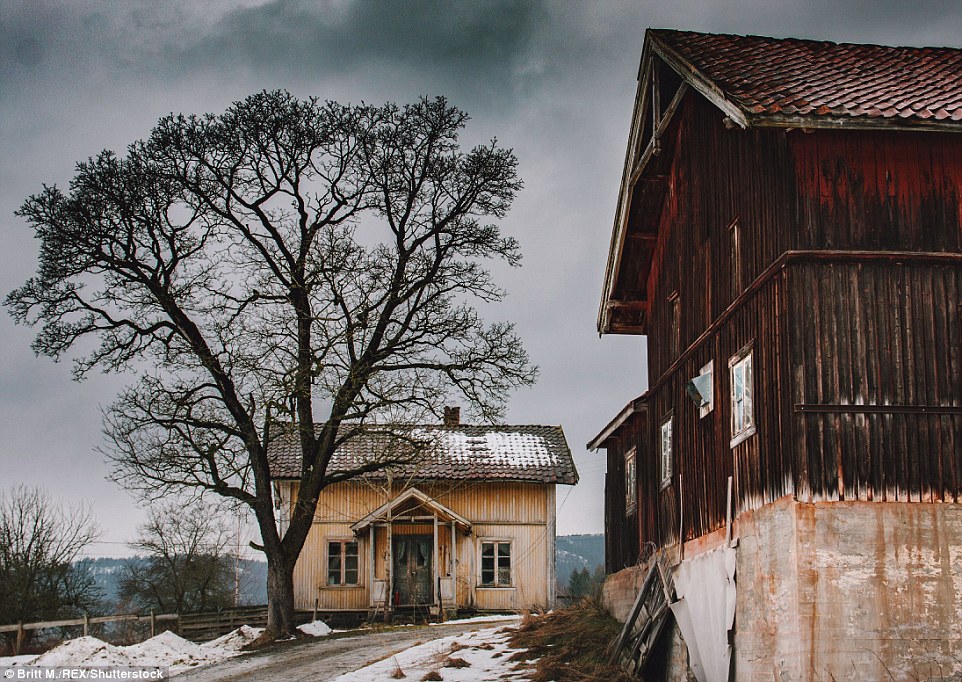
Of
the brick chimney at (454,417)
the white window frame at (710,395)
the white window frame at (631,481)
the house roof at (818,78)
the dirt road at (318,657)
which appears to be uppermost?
the house roof at (818,78)

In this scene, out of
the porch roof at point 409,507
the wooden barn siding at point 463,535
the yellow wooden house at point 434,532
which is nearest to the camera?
the porch roof at point 409,507

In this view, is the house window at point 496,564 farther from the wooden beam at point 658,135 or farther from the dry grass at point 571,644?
the wooden beam at point 658,135

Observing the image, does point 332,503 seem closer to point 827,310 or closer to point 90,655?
point 90,655

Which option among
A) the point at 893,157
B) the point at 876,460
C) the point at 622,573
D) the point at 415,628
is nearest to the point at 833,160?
the point at 893,157

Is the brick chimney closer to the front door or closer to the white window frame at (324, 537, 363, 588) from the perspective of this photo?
the front door

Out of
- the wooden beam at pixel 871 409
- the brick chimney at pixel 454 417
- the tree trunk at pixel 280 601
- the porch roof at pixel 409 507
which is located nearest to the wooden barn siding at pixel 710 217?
the wooden beam at pixel 871 409

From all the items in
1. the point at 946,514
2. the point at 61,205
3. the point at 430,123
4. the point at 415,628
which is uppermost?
the point at 430,123

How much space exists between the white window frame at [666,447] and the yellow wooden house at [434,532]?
15466 mm

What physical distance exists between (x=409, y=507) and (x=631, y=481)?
13.4 m

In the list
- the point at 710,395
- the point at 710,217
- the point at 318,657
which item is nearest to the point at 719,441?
the point at 710,395

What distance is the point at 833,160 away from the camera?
13.5 meters

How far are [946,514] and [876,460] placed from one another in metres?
0.95

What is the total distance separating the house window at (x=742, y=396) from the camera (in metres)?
14.2

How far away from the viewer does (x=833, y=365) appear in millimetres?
12906
